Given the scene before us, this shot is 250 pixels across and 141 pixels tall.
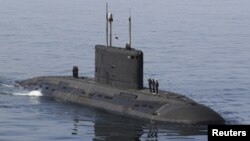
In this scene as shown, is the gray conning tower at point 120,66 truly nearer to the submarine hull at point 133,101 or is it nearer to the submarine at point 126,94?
the submarine at point 126,94

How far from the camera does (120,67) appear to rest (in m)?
43.1

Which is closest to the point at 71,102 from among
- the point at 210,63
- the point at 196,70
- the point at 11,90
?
the point at 11,90

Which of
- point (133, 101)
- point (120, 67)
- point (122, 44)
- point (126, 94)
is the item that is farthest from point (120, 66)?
point (122, 44)

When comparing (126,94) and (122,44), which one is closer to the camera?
(126,94)

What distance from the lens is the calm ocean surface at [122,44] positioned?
37500 millimetres

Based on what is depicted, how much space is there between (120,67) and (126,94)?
1834mm

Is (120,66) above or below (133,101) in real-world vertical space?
above

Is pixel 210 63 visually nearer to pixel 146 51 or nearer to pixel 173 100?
pixel 146 51

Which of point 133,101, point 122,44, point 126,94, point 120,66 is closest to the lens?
point 133,101

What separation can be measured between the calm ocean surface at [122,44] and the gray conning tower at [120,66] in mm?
2358

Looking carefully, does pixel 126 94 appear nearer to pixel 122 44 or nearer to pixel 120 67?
pixel 120 67

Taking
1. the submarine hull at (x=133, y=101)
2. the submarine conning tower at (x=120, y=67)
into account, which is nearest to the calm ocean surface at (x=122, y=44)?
the submarine hull at (x=133, y=101)

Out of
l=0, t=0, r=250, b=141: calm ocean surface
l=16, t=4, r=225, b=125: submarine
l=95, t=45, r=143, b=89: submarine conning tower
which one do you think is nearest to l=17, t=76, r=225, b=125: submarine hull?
l=16, t=4, r=225, b=125: submarine

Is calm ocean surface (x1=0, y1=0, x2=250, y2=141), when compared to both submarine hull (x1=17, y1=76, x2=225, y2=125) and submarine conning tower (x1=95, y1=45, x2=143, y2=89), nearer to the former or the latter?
submarine hull (x1=17, y1=76, x2=225, y2=125)
